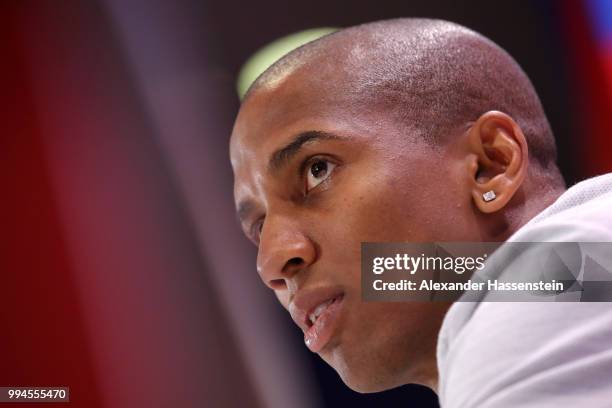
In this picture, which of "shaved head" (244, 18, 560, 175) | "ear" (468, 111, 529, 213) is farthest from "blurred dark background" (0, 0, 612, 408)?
"ear" (468, 111, 529, 213)

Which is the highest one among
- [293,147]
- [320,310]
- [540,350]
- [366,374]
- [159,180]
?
[159,180]

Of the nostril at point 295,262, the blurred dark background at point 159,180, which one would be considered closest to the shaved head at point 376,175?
the nostril at point 295,262

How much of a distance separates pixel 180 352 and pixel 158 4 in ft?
2.37

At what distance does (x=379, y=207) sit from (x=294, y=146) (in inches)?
7.1

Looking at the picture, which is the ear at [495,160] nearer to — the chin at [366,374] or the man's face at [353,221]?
the man's face at [353,221]

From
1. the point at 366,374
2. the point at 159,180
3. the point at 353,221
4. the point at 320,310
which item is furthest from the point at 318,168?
the point at 159,180

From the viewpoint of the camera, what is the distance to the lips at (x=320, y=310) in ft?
3.74

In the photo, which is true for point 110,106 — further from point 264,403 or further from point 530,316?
point 530,316

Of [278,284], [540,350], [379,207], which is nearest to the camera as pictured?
[540,350]

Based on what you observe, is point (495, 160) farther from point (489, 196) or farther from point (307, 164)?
point (307, 164)

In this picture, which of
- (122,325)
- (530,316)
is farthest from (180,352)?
(530,316)

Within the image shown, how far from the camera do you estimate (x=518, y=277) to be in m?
0.88

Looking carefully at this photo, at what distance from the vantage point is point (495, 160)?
118 cm

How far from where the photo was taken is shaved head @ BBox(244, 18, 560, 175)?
122cm
